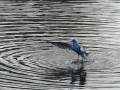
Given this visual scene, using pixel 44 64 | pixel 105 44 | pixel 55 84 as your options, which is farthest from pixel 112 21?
pixel 55 84

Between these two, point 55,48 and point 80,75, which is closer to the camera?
point 80,75

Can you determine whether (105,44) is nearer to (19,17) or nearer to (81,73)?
(81,73)

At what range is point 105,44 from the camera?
20.7 meters

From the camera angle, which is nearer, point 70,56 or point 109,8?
point 70,56

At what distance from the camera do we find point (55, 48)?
2022 cm

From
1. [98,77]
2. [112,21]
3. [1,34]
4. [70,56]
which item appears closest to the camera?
[98,77]

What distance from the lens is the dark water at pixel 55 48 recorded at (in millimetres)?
15242

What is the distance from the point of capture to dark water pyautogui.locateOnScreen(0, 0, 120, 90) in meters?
15.2

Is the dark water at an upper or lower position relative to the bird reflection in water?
upper

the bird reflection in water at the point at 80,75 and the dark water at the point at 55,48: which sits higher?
the dark water at the point at 55,48

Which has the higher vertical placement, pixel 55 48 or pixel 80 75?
pixel 55 48

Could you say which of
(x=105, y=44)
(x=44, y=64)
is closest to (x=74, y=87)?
(x=44, y=64)

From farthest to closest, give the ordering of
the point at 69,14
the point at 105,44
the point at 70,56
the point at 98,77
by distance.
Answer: the point at 69,14 < the point at 105,44 < the point at 70,56 < the point at 98,77

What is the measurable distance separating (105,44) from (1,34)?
6.17 meters
